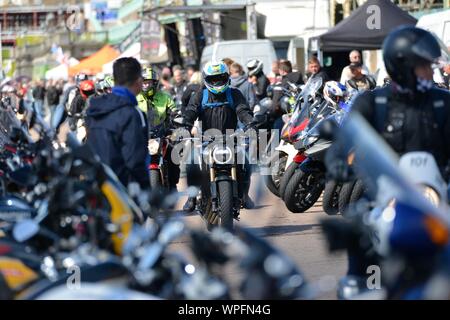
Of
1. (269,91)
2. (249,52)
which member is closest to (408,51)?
(269,91)

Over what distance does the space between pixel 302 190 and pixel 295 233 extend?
113cm

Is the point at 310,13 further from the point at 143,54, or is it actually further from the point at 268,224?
the point at 268,224

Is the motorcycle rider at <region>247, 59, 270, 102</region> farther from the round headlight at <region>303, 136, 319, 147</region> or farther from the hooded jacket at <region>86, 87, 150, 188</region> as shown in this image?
the hooded jacket at <region>86, 87, 150, 188</region>

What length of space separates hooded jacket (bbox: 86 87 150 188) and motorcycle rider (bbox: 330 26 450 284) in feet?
4.82

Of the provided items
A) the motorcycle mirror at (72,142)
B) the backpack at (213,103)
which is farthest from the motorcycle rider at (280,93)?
the motorcycle mirror at (72,142)

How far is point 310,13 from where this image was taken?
3228 centimetres

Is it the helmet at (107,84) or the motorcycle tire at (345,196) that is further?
the helmet at (107,84)

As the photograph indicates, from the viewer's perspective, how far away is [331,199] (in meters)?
12.8

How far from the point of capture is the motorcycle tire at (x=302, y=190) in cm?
1317

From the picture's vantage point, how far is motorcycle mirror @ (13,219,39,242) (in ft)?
19.0

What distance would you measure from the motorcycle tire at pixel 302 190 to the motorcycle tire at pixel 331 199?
29 centimetres

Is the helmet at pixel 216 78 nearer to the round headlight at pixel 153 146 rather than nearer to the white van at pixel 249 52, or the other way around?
the round headlight at pixel 153 146

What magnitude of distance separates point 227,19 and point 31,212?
32.0 metres

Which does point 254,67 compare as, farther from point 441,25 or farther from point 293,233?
point 293,233
